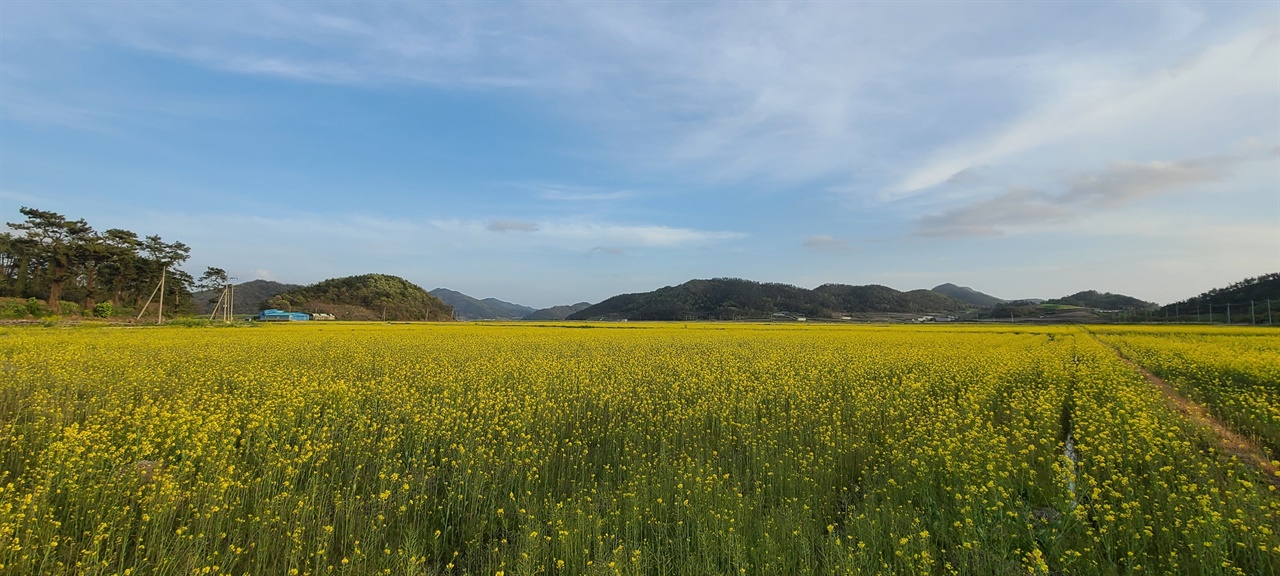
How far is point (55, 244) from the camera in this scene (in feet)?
153

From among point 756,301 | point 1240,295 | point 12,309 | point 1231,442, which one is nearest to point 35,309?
point 12,309

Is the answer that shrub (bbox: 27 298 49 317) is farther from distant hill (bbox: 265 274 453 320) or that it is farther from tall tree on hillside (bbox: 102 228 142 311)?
distant hill (bbox: 265 274 453 320)

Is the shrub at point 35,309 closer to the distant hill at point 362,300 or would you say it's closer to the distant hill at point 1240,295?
the distant hill at point 362,300

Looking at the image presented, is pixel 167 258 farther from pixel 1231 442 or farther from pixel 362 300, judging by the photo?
pixel 1231 442

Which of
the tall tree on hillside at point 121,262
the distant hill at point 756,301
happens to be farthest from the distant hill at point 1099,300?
the tall tree on hillside at point 121,262

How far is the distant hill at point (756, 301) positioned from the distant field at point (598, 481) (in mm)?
104207

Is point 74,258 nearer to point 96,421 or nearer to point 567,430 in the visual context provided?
Answer: point 96,421

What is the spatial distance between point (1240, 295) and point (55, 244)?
150803mm

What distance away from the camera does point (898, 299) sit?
133 metres

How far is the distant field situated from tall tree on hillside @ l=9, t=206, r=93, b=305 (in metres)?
53.1

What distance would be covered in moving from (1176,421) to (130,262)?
7636 cm

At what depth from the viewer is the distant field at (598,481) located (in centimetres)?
437

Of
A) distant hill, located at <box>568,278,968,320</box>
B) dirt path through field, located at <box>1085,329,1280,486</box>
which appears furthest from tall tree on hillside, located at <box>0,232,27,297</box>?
distant hill, located at <box>568,278,968,320</box>

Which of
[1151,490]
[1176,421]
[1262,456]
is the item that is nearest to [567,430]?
[1151,490]
